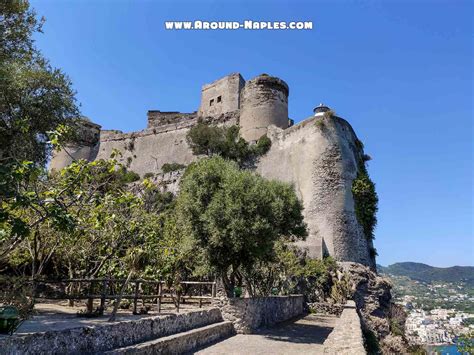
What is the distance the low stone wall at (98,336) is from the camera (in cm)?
582

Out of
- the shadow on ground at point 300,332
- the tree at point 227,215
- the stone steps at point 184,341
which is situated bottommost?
the shadow on ground at point 300,332

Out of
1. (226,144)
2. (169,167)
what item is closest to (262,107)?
(226,144)

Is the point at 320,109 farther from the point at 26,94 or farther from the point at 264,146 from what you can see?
the point at 26,94

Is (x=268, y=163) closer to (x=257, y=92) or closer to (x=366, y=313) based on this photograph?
(x=257, y=92)

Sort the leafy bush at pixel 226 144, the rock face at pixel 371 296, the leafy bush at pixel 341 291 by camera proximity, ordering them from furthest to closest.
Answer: the leafy bush at pixel 226 144 → the rock face at pixel 371 296 → the leafy bush at pixel 341 291

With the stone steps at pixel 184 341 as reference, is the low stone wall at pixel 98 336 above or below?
above

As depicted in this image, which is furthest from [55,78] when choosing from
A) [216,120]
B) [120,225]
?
[216,120]

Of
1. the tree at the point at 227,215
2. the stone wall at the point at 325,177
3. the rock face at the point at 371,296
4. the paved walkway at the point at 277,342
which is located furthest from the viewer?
the stone wall at the point at 325,177

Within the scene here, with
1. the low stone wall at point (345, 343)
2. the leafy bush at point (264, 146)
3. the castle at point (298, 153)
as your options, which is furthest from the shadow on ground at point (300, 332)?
the leafy bush at point (264, 146)

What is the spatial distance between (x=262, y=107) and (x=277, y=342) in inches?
1180

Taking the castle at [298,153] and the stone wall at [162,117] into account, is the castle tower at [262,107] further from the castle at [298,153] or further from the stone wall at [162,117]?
the stone wall at [162,117]

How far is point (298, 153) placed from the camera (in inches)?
1367

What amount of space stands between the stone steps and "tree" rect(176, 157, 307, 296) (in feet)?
7.07

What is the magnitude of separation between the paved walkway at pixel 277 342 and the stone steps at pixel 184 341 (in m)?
0.31
